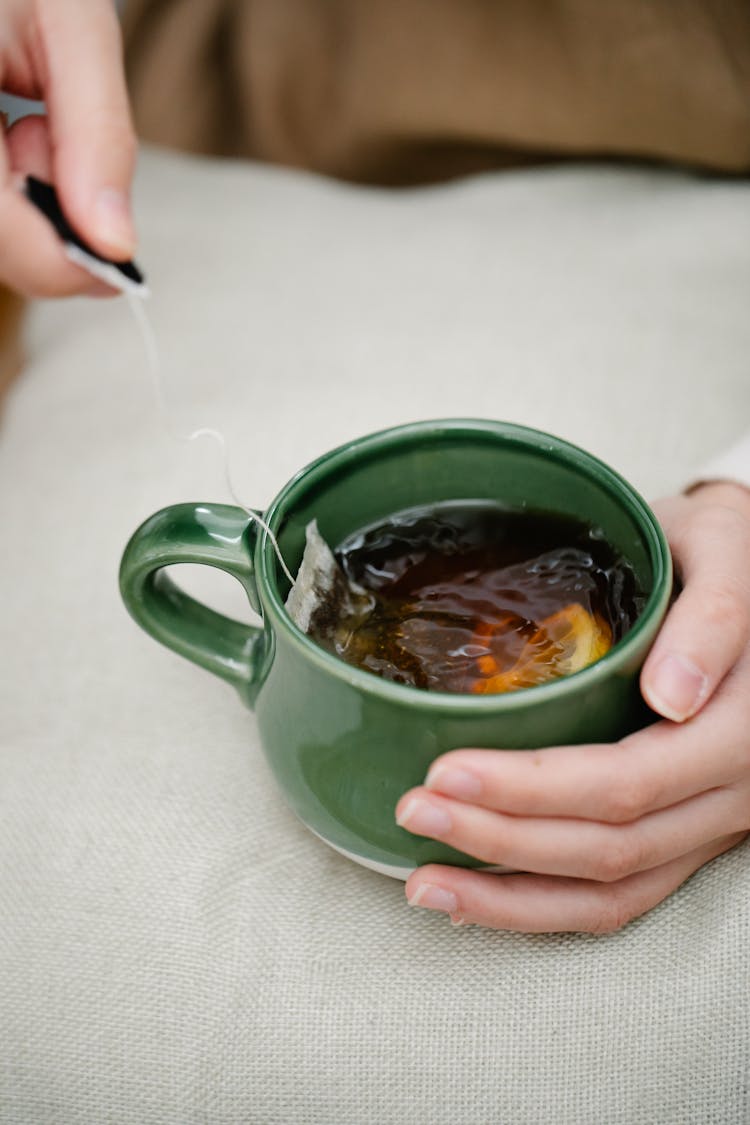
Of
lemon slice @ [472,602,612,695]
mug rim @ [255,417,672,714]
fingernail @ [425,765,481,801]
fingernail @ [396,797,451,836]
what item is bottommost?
fingernail @ [396,797,451,836]

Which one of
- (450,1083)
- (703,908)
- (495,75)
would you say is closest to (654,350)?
(495,75)

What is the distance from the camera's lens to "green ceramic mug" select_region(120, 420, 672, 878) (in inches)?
17.5

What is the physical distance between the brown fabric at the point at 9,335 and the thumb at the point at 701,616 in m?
0.68

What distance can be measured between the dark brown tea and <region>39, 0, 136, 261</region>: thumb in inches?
11.1

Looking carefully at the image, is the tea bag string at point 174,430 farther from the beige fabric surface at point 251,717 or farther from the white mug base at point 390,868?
the white mug base at point 390,868

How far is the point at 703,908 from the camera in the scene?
0.55m

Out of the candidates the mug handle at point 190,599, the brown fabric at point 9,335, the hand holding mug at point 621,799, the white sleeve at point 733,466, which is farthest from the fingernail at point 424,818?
the brown fabric at point 9,335

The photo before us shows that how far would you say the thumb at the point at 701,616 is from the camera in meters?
0.47

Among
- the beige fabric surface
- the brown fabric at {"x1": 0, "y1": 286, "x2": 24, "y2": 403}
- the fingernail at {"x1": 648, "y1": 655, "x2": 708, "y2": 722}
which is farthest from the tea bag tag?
the fingernail at {"x1": 648, "y1": 655, "x2": 708, "y2": 722}

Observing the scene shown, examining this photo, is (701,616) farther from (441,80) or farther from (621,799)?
(441,80)

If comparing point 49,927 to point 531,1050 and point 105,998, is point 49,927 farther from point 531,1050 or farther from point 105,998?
point 531,1050

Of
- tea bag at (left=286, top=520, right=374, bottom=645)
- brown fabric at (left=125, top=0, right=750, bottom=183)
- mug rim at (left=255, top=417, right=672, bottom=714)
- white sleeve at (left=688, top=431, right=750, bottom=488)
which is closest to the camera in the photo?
mug rim at (left=255, top=417, right=672, bottom=714)

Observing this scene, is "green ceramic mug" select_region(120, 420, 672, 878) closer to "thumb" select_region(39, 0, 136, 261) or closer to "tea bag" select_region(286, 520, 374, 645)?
"tea bag" select_region(286, 520, 374, 645)

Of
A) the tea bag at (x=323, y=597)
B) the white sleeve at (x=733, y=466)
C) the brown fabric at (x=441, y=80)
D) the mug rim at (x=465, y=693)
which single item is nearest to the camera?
the mug rim at (x=465, y=693)
